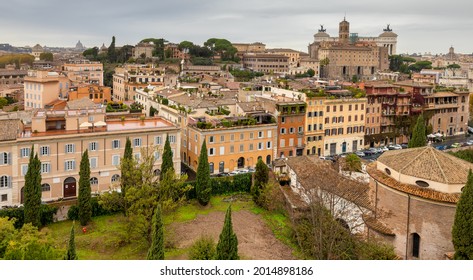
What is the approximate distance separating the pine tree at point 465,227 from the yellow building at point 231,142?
1716 centimetres

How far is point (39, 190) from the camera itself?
63.1 ft

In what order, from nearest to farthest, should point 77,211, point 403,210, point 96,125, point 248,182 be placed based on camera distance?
1. point 403,210
2. point 77,211
3. point 96,125
4. point 248,182

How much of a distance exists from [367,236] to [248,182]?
10.0 metres

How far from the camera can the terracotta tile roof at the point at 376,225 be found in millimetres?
15461

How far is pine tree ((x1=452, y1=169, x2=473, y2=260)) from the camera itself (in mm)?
11438

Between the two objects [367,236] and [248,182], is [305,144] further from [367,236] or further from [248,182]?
[367,236]

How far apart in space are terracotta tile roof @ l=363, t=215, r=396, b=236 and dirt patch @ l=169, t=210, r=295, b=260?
3.06 metres

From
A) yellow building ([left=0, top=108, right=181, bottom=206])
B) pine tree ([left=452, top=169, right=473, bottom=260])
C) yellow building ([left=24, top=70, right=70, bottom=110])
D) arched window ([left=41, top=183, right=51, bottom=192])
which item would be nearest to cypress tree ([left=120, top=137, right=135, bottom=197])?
yellow building ([left=0, top=108, right=181, bottom=206])

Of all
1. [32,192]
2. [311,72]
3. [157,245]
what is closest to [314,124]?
[32,192]

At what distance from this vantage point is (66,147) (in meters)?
22.7

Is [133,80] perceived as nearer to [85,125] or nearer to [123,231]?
[85,125]

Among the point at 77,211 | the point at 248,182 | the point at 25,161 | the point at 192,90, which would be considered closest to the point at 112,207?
the point at 77,211

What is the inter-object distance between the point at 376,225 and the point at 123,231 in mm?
9437

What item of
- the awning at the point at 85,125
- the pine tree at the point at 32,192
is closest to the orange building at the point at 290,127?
the awning at the point at 85,125
